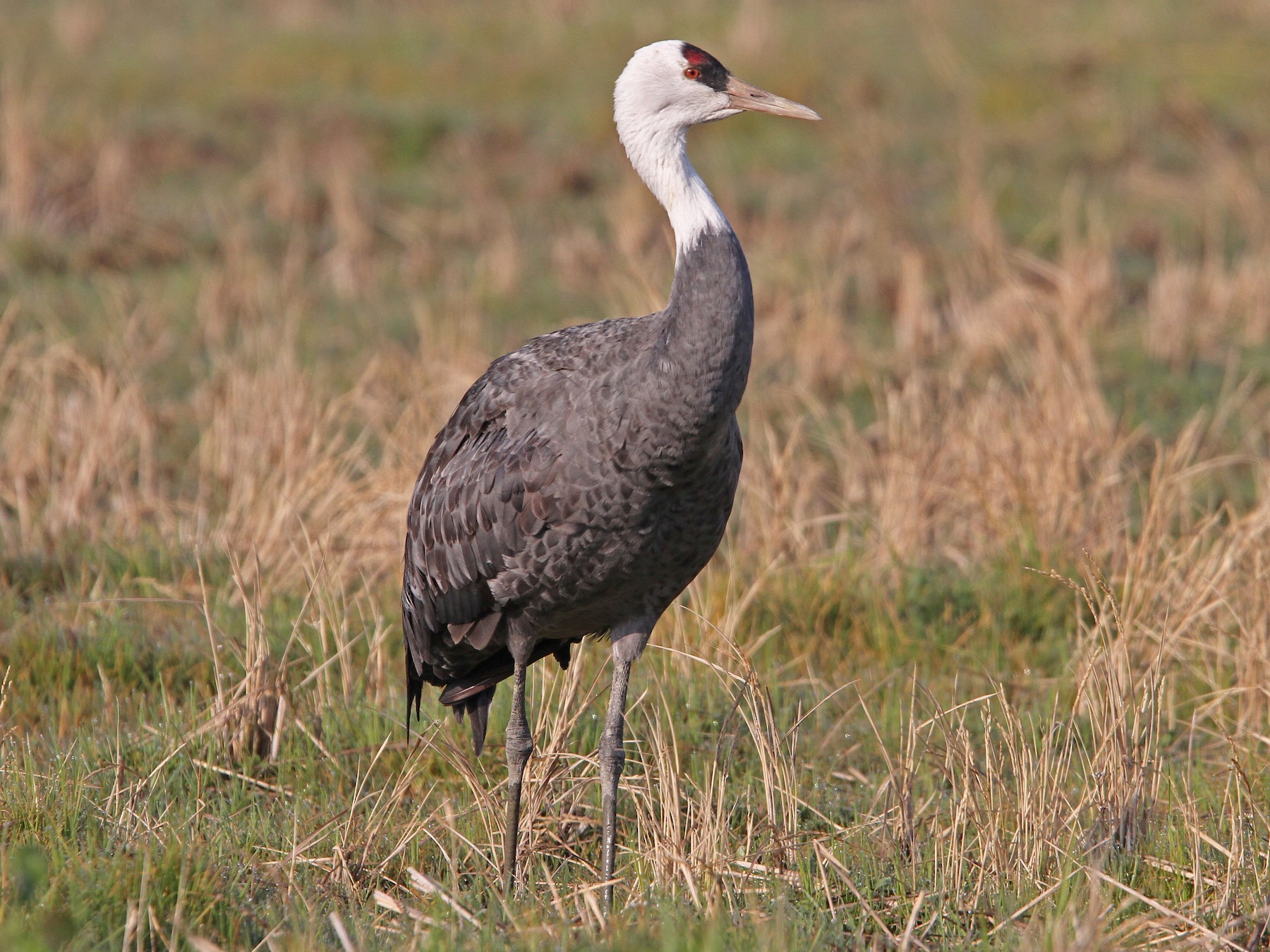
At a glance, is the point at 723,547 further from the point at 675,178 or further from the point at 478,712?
the point at 675,178

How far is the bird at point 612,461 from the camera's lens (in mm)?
3879

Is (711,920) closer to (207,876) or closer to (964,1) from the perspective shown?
(207,876)

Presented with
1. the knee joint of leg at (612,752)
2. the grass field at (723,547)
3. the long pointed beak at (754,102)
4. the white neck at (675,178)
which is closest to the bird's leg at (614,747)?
the knee joint of leg at (612,752)

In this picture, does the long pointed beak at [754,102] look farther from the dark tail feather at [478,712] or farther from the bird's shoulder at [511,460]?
the dark tail feather at [478,712]

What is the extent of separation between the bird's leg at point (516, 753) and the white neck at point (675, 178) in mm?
1305

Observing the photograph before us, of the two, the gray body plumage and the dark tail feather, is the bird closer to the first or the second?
the gray body plumage

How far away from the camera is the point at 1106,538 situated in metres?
6.02

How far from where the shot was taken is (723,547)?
6562 millimetres

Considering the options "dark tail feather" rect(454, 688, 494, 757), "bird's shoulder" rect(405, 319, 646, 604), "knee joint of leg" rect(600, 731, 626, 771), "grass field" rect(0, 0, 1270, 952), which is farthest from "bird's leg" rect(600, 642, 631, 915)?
"dark tail feather" rect(454, 688, 494, 757)

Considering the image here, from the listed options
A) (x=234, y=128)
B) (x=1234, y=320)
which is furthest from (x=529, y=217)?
(x=1234, y=320)

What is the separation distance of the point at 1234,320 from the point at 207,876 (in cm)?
756

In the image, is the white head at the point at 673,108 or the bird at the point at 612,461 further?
the white head at the point at 673,108

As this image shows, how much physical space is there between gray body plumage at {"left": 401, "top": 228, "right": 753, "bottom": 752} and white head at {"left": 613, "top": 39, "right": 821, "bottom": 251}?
213 millimetres

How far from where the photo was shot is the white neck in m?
4.00
